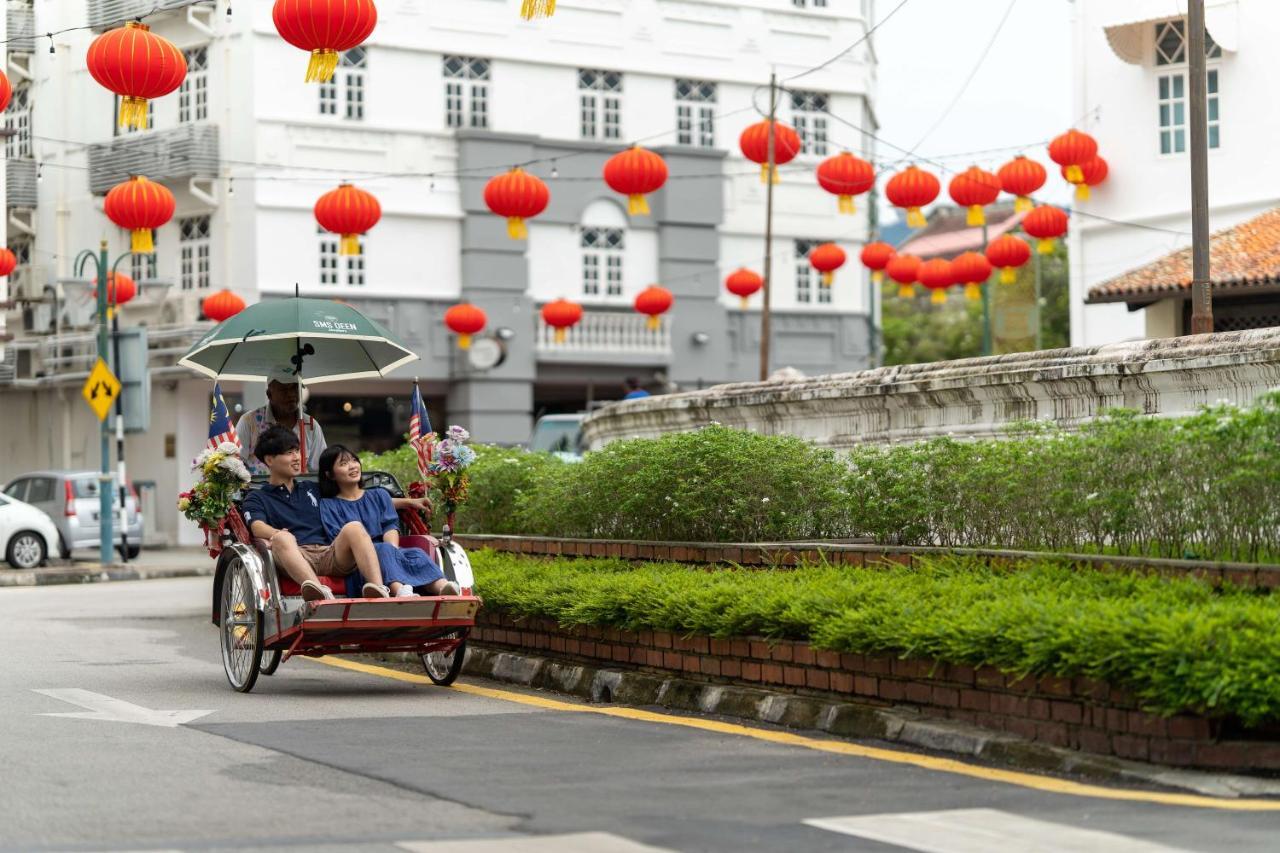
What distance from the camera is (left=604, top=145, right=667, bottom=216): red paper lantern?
85.1 ft

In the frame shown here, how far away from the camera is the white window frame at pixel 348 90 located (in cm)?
4212

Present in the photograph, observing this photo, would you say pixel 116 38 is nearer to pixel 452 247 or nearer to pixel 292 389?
pixel 292 389

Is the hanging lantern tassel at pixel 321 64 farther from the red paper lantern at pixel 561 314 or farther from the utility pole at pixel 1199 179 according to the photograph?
the red paper lantern at pixel 561 314

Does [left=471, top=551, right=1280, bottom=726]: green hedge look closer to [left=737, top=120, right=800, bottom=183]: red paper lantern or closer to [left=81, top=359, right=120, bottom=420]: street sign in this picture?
[left=737, top=120, right=800, bottom=183]: red paper lantern

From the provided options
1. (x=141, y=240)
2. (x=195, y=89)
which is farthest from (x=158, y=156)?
(x=141, y=240)

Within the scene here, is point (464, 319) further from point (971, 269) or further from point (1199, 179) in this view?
point (1199, 179)

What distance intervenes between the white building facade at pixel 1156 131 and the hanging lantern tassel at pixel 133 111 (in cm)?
1618

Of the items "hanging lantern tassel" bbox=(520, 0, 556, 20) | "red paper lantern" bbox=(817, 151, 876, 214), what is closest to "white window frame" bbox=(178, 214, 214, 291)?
"red paper lantern" bbox=(817, 151, 876, 214)

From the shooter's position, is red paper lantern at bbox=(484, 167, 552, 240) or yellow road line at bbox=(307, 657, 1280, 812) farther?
red paper lantern at bbox=(484, 167, 552, 240)

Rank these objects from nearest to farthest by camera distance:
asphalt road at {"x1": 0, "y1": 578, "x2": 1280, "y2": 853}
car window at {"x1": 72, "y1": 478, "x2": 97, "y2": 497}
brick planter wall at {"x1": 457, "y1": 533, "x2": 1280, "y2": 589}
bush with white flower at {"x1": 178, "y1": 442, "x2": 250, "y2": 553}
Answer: asphalt road at {"x1": 0, "y1": 578, "x2": 1280, "y2": 853}, brick planter wall at {"x1": 457, "y1": 533, "x2": 1280, "y2": 589}, bush with white flower at {"x1": 178, "y1": 442, "x2": 250, "y2": 553}, car window at {"x1": 72, "y1": 478, "x2": 97, "y2": 497}

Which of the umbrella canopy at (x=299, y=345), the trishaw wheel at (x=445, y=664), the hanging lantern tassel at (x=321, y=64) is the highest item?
the hanging lantern tassel at (x=321, y=64)

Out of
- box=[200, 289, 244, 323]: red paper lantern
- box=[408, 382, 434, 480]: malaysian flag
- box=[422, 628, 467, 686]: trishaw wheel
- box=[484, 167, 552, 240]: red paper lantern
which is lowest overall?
box=[422, 628, 467, 686]: trishaw wheel

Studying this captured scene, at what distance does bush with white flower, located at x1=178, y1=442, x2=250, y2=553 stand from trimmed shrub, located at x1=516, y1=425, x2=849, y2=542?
272 centimetres

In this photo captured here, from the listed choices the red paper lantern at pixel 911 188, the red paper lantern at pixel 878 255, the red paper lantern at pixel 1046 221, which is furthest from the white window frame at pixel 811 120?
the red paper lantern at pixel 911 188
